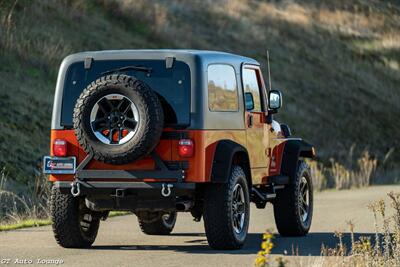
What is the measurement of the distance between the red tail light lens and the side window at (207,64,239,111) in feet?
5.43

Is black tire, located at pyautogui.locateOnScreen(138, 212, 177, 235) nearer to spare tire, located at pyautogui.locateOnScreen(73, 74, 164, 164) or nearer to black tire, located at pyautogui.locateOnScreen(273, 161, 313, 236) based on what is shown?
black tire, located at pyautogui.locateOnScreen(273, 161, 313, 236)

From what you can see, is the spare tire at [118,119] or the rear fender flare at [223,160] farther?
the rear fender flare at [223,160]

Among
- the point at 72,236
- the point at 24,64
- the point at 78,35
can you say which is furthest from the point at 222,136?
the point at 78,35

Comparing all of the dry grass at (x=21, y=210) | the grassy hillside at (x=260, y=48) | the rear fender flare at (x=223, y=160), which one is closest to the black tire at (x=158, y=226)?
the dry grass at (x=21, y=210)

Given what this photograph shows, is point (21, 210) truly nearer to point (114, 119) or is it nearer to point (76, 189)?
point (76, 189)

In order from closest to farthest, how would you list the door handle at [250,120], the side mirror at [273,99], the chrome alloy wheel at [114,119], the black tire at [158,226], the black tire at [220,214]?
the chrome alloy wheel at [114,119]
the black tire at [220,214]
the door handle at [250,120]
the side mirror at [273,99]
the black tire at [158,226]

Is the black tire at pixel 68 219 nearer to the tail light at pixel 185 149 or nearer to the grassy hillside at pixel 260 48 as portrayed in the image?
the tail light at pixel 185 149

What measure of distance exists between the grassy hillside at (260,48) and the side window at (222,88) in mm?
10481

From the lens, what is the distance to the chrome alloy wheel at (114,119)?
14008mm

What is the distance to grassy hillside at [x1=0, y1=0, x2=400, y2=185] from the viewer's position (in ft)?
96.8

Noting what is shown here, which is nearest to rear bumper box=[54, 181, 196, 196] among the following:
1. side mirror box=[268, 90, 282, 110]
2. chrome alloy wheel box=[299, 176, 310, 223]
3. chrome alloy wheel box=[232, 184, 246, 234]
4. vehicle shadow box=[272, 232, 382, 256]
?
chrome alloy wheel box=[232, 184, 246, 234]

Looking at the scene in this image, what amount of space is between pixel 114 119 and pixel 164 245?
2.36m

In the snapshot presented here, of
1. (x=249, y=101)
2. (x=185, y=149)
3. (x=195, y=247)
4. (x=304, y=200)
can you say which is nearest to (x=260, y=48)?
(x=304, y=200)

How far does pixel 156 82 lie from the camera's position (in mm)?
14438
